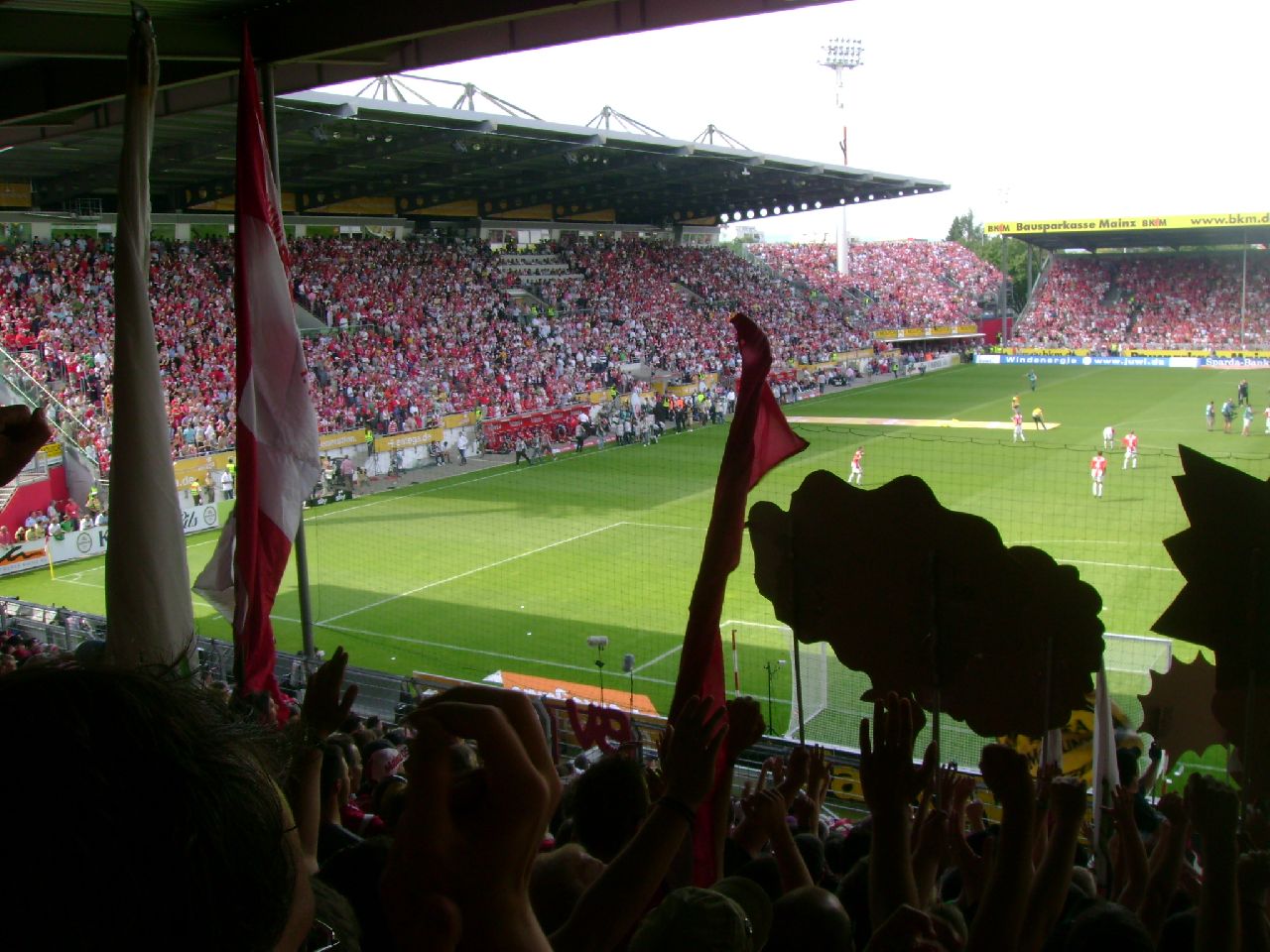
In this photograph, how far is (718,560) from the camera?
305cm

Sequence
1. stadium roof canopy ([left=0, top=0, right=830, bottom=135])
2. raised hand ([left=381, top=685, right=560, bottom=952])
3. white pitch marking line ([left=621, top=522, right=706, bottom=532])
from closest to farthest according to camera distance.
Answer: raised hand ([left=381, top=685, right=560, bottom=952]), stadium roof canopy ([left=0, top=0, right=830, bottom=135]), white pitch marking line ([left=621, top=522, right=706, bottom=532])

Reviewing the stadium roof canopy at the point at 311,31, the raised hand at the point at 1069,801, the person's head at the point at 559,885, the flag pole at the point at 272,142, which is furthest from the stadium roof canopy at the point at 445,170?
the raised hand at the point at 1069,801

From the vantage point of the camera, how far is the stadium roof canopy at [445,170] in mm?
21250

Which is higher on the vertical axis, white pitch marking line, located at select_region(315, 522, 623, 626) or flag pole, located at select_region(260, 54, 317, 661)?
flag pole, located at select_region(260, 54, 317, 661)

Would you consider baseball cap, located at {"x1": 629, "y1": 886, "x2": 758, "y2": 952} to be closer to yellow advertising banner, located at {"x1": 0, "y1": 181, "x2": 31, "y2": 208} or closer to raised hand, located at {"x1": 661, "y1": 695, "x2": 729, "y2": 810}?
raised hand, located at {"x1": 661, "y1": 695, "x2": 729, "y2": 810}

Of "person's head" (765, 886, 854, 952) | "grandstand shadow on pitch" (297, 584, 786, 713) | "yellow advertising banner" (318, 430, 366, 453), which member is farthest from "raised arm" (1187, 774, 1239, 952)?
"yellow advertising banner" (318, 430, 366, 453)

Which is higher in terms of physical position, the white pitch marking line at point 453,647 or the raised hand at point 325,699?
the raised hand at point 325,699

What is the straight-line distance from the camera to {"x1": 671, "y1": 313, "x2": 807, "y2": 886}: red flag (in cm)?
271

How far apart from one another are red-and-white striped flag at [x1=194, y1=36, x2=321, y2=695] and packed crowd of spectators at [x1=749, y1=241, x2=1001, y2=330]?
149 ft

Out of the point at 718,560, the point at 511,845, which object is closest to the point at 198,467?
the point at 718,560

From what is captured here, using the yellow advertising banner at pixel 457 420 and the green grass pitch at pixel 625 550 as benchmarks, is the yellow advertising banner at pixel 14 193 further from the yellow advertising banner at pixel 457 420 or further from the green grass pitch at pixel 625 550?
the green grass pitch at pixel 625 550

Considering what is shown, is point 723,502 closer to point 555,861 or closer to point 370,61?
point 555,861

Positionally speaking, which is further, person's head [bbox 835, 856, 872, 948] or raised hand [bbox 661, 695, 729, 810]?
person's head [bbox 835, 856, 872, 948]

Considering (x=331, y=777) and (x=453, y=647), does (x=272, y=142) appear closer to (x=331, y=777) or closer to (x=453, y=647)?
(x=331, y=777)
